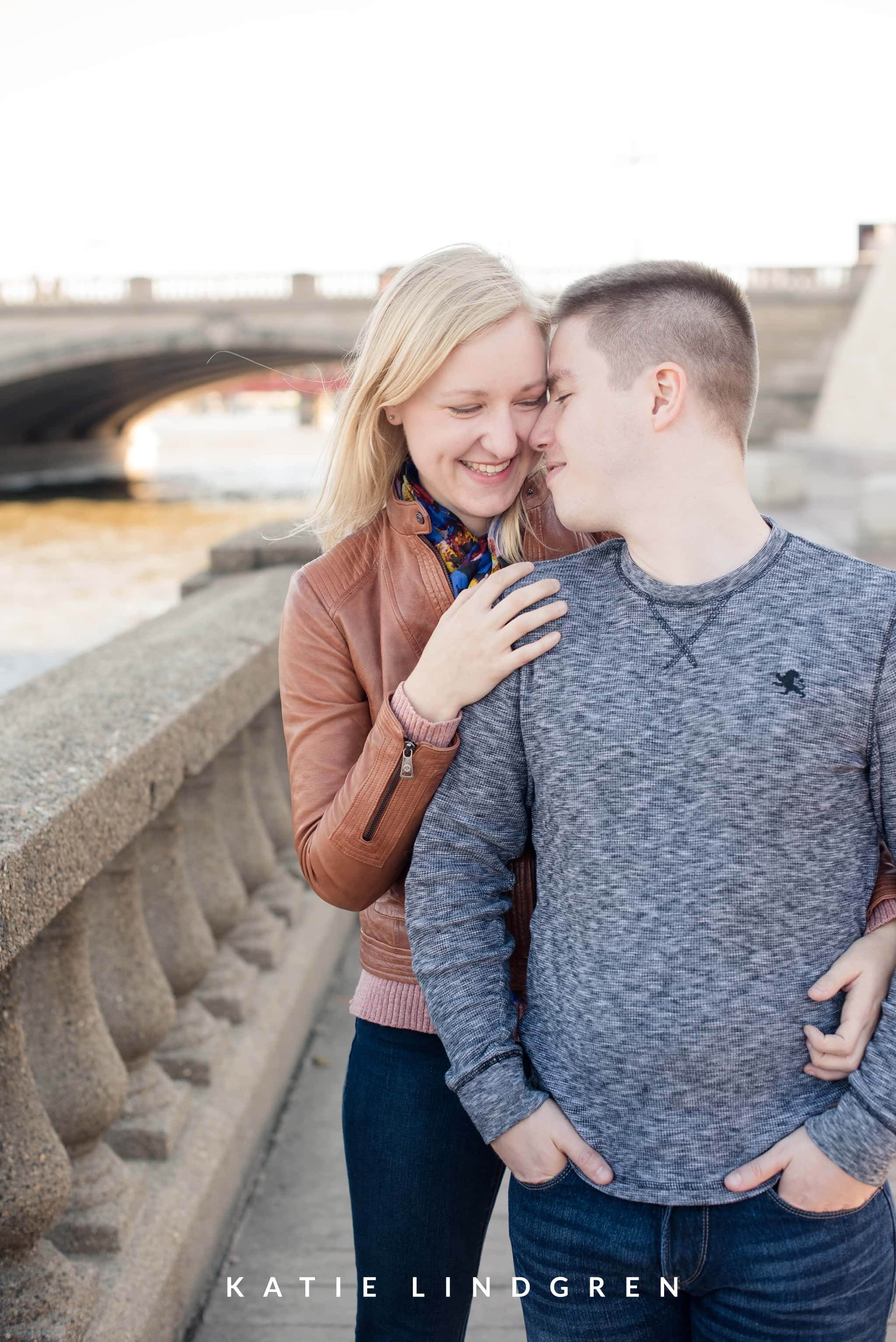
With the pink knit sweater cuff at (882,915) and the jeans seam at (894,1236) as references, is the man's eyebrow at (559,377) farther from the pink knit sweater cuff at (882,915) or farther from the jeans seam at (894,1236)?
the jeans seam at (894,1236)

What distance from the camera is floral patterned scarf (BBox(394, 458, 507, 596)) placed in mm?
1727

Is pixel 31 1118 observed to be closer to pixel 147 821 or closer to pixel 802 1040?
pixel 147 821

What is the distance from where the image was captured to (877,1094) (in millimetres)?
1294

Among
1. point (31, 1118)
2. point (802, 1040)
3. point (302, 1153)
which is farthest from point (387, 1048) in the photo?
point (302, 1153)

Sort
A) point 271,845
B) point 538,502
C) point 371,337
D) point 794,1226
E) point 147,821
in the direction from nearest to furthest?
point 794,1226, point 371,337, point 538,502, point 147,821, point 271,845

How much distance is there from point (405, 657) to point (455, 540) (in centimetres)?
18

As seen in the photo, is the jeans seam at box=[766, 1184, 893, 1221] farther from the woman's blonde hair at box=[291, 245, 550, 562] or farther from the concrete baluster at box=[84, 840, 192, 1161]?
the concrete baluster at box=[84, 840, 192, 1161]

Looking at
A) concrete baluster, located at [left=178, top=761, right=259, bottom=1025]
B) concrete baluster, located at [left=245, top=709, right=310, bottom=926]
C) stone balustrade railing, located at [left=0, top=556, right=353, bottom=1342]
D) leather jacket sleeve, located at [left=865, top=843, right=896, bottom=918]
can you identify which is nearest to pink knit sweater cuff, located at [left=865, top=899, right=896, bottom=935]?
leather jacket sleeve, located at [left=865, top=843, right=896, bottom=918]

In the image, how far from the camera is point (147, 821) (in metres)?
2.09

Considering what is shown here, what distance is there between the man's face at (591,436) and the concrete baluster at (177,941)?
51.0 inches

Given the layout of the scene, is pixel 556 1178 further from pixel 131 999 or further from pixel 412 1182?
pixel 131 999

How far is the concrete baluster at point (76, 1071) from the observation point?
1.92 meters

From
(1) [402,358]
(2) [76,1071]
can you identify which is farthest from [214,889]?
(1) [402,358]

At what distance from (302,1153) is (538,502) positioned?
1.74m
